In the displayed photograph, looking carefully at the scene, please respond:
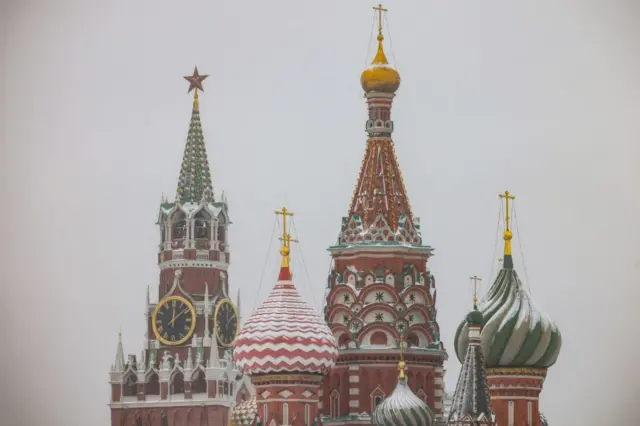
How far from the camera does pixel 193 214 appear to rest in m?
117

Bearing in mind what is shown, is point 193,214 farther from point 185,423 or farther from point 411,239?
point 411,239

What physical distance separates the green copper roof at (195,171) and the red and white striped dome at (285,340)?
33648 millimetres

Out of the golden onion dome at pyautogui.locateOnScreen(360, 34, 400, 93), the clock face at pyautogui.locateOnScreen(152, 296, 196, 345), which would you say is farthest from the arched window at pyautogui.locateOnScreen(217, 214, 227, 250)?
the golden onion dome at pyautogui.locateOnScreen(360, 34, 400, 93)

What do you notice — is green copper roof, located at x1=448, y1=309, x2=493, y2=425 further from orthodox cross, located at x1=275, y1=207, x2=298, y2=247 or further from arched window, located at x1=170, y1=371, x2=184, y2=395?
arched window, located at x1=170, y1=371, x2=184, y2=395

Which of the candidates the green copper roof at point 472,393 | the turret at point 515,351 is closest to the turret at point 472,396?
the green copper roof at point 472,393

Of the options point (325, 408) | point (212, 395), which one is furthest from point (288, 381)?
point (212, 395)

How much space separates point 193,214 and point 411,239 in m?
30.7

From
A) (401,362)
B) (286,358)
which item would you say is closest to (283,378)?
(286,358)

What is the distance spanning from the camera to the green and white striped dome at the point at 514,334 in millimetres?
81438

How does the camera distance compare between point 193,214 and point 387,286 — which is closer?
point 387,286

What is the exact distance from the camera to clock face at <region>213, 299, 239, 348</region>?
117 metres

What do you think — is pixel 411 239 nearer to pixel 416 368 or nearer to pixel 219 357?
pixel 416 368

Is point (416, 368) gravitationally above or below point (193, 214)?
below

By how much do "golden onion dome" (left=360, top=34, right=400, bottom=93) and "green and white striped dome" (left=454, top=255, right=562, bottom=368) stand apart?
26.5ft
